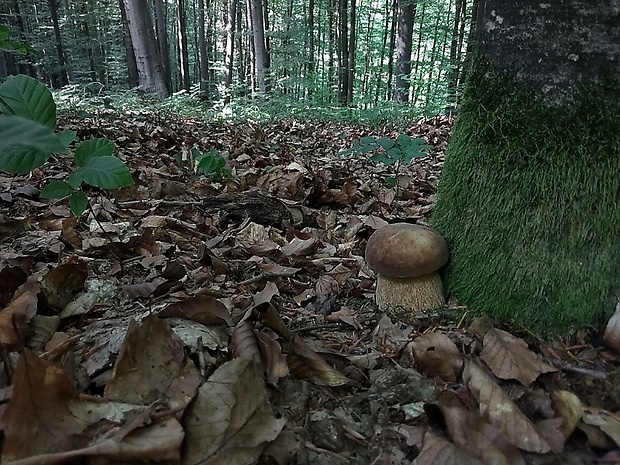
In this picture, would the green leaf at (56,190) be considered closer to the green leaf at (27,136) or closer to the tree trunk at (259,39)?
the green leaf at (27,136)

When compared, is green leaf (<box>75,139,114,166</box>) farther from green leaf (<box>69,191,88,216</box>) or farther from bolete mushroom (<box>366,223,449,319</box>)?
bolete mushroom (<box>366,223,449,319</box>)

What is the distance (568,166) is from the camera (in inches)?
58.1

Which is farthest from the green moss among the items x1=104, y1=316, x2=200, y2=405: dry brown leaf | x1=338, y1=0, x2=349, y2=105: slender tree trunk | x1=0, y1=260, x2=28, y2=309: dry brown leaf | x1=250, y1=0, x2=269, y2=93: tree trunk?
x1=338, y1=0, x2=349, y2=105: slender tree trunk

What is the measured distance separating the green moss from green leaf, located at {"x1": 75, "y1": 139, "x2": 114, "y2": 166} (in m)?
1.30

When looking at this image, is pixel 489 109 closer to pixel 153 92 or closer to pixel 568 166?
pixel 568 166

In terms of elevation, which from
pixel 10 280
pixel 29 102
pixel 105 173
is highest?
pixel 29 102

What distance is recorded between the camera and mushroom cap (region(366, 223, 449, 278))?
175 centimetres

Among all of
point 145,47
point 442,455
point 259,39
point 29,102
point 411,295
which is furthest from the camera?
point 259,39

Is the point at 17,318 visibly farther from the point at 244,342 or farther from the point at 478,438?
the point at 478,438

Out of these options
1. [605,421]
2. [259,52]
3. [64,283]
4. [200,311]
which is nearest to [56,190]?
[64,283]

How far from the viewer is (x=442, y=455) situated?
3.56ft

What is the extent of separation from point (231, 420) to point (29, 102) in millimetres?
1104

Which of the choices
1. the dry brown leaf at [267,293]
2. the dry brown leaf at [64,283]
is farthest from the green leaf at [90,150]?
the dry brown leaf at [267,293]

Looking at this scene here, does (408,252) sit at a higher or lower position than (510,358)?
higher
